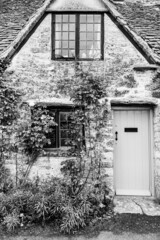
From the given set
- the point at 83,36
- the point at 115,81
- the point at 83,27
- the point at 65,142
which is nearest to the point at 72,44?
the point at 83,36

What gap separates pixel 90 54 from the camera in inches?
242

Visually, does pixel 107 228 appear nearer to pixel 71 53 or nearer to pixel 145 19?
pixel 71 53

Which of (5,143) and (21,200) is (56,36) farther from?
(21,200)

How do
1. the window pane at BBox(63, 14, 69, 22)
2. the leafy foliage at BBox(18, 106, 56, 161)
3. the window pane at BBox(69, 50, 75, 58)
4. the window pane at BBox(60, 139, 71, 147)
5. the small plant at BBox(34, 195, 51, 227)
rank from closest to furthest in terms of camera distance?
1. the small plant at BBox(34, 195, 51, 227)
2. the leafy foliage at BBox(18, 106, 56, 161)
3. the window pane at BBox(60, 139, 71, 147)
4. the window pane at BBox(69, 50, 75, 58)
5. the window pane at BBox(63, 14, 69, 22)

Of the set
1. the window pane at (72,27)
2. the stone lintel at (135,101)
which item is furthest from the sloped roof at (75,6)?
the stone lintel at (135,101)

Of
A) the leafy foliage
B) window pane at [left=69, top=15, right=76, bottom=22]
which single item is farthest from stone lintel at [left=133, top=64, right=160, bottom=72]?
the leafy foliage

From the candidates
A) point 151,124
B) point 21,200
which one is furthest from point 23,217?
point 151,124

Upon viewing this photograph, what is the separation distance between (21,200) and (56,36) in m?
4.63

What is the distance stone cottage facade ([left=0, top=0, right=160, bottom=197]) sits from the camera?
227 inches

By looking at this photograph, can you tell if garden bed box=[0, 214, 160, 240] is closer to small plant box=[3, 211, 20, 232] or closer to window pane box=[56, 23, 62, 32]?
small plant box=[3, 211, 20, 232]

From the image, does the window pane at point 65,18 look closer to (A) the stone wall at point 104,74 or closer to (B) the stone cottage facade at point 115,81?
(B) the stone cottage facade at point 115,81

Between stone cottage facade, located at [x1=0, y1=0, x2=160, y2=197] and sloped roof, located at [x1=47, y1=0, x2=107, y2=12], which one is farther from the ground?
sloped roof, located at [x1=47, y1=0, x2=107, y2=12]

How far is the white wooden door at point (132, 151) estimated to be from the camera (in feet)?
19.9

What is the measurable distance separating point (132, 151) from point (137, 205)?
58.2 inches
